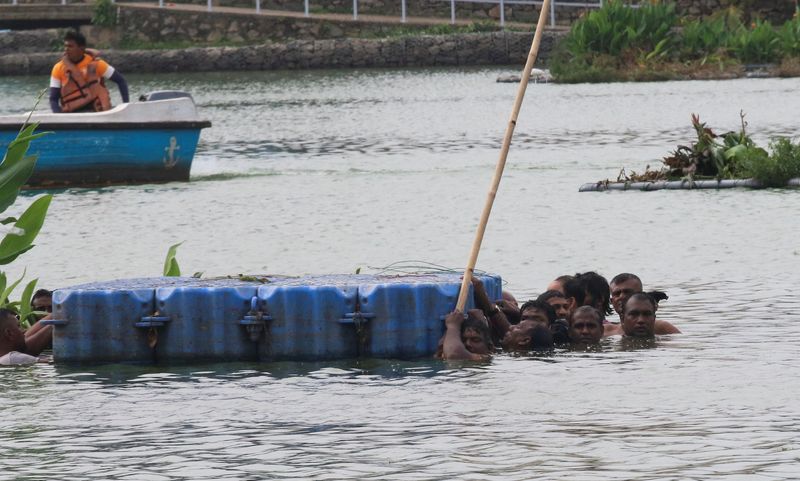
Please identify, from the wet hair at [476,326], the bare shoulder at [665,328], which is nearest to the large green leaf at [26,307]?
the wet hair at [476,326]

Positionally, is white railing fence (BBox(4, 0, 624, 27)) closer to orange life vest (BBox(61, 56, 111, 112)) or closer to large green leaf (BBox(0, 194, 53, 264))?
orange life vest (BBox(61, 56, 111, 112))

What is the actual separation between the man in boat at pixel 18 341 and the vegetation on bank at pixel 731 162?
10432mm

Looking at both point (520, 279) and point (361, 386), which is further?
point (520, 279)

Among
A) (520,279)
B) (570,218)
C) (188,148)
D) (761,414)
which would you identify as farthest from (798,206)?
(761,414)

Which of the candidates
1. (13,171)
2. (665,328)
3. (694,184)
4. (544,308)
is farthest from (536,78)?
(13,171)

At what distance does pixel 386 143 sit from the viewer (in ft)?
106

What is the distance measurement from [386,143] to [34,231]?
66.2ft

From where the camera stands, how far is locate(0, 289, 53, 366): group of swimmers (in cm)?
1291

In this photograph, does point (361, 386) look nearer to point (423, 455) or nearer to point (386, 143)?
point (423, 455)

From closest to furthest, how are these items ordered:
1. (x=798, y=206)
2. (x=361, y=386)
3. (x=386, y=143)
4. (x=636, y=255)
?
(x=361, y=386) < (x=636, y=255) < (x=798, y=206) < (x=386, y=143)

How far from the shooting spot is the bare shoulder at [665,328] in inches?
525

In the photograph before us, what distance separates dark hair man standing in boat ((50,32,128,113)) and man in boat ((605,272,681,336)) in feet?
37.8

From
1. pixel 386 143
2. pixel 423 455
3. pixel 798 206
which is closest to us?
pixel 423 455

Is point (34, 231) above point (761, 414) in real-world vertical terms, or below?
above
